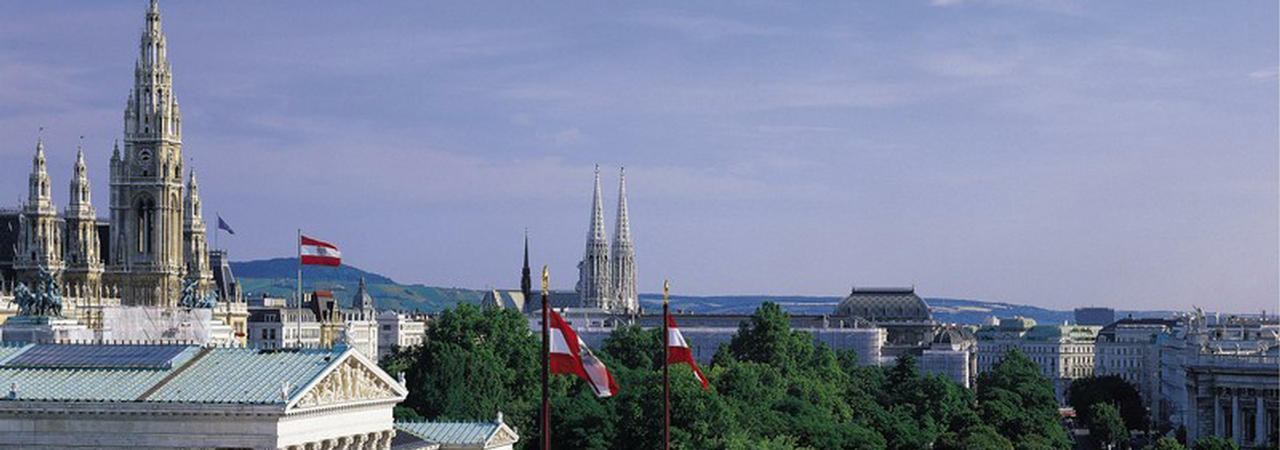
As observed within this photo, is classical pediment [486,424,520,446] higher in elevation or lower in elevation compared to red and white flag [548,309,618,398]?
lower

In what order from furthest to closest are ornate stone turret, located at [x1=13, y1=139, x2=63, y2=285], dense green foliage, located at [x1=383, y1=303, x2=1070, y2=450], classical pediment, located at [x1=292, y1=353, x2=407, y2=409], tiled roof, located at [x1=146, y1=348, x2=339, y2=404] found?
ornate stone turret, located at [x1=13, y1=139, x2=63, y2=285], dense green foliage, located at [x1=383, y1=303, x2=1070, y2=450], classical pediment, located at [x1=292, y1=353, x2=407, y2=409], tiled roof, located at [x1=146, y1=348, x2=339, y2=404]

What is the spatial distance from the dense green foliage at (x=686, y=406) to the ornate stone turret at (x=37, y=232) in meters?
41.1

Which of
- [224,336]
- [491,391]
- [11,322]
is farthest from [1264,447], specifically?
[11,322]

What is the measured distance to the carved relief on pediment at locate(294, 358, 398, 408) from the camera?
6612cm

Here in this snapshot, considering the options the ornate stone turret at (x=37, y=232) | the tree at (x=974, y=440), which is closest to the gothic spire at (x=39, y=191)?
the ornate stone turret at (x=37, y=232)

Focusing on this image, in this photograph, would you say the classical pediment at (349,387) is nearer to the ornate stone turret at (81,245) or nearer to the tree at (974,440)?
the tree at (974,440)

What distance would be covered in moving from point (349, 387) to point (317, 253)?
61.5 ft

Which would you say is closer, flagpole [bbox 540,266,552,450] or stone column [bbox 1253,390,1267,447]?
flagpole [bbox 540,266,552,450]

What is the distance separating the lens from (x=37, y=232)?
18275 cm

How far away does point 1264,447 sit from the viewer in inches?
6196

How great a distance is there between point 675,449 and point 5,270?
97.1 m

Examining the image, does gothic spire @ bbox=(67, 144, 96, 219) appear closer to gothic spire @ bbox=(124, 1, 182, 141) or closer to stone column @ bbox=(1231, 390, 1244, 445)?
gothic spire @ bbox=(124, 1, 182, 141)

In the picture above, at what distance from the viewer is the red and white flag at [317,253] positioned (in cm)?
8631

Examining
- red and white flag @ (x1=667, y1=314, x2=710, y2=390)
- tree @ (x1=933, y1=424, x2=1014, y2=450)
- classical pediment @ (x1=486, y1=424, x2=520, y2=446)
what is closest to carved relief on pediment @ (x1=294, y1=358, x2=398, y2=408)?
red and white flag @ (x1=667, y1=314, x2=710, y2=390)
